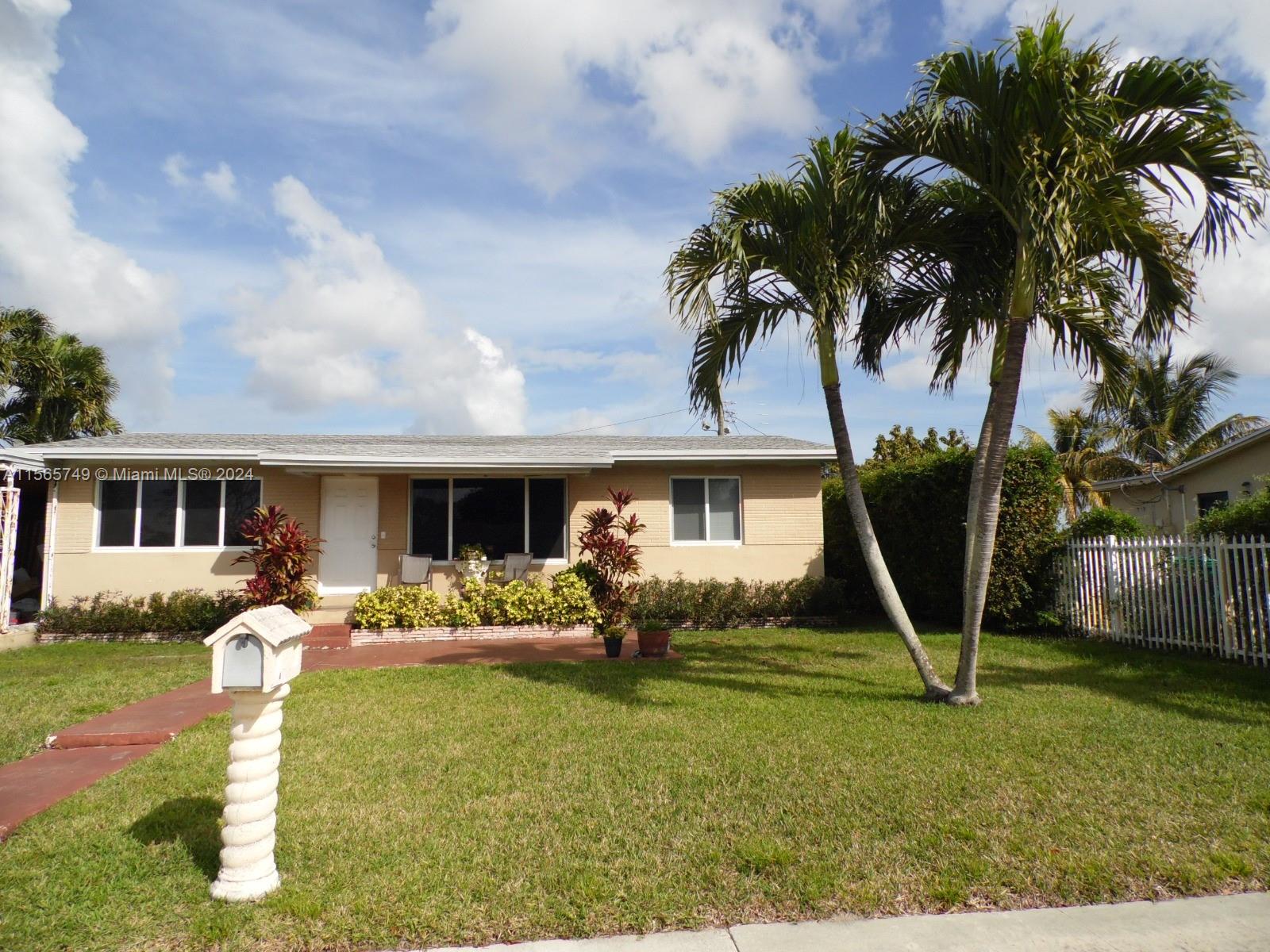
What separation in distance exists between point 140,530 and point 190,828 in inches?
438

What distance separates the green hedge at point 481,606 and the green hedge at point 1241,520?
352 inches

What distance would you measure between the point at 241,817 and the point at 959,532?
11.7m

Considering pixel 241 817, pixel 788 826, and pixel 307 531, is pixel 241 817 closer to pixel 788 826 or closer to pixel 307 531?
pixel 788 826

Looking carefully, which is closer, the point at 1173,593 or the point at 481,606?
the point at 1173,593

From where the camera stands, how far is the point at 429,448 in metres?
15.2

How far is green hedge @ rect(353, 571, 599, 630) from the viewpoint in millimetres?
12672

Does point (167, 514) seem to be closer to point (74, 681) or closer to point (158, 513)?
point (158, 513)

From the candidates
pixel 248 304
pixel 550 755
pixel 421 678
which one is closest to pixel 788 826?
pixel 550 755

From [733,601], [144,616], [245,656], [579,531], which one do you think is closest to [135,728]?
[245,656]

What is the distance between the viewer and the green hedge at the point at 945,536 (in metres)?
12.0

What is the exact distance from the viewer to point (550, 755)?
5.84 m

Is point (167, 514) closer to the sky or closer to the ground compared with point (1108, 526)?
closer to the sky

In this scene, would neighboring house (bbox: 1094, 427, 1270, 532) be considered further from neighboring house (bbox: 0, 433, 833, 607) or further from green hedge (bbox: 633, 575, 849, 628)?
neighboring house (bbox: 0, 433, 833, 607)

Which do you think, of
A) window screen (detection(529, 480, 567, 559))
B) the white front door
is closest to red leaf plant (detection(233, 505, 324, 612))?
the white front door
